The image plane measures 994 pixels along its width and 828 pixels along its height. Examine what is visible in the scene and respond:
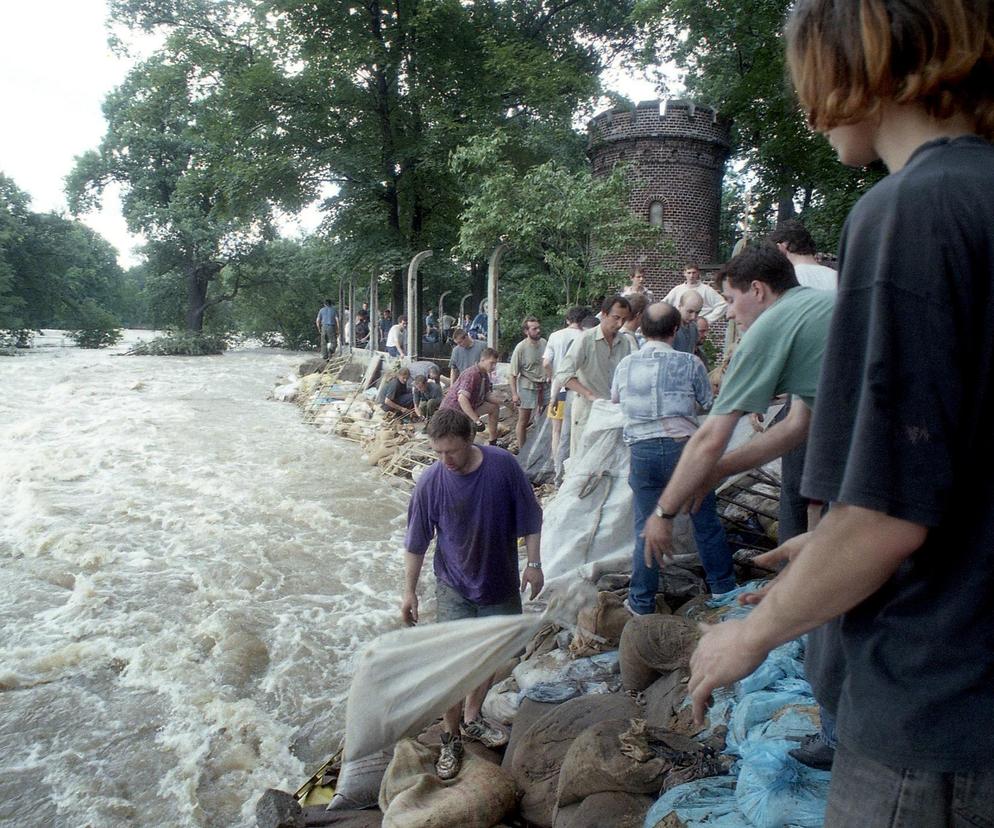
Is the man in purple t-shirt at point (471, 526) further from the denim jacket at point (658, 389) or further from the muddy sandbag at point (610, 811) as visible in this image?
the muddy sandbag at point (610, 811)

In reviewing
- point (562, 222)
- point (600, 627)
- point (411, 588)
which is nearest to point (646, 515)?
point (600, 627)

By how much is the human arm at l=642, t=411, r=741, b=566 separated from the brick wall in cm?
2139

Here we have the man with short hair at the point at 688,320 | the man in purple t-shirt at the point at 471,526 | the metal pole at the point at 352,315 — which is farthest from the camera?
the metal pole at the point at 352,315

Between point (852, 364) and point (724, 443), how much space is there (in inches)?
61.2

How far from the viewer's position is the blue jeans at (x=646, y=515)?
14.3 ft

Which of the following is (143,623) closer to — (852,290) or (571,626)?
(571,626)

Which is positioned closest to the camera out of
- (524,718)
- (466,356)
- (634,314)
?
(524,718)

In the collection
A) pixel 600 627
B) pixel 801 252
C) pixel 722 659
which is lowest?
pixel 600 627

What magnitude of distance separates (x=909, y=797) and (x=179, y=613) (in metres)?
6.82

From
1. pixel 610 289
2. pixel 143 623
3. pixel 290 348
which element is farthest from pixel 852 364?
pixel 290 348

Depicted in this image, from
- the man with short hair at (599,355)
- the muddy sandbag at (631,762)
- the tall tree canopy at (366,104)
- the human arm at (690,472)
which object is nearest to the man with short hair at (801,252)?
the human arm at (690,472)

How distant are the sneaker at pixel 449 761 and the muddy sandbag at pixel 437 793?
2 centimetres

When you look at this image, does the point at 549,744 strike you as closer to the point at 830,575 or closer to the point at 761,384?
the point at 761,384

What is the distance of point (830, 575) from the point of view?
3.06ft
